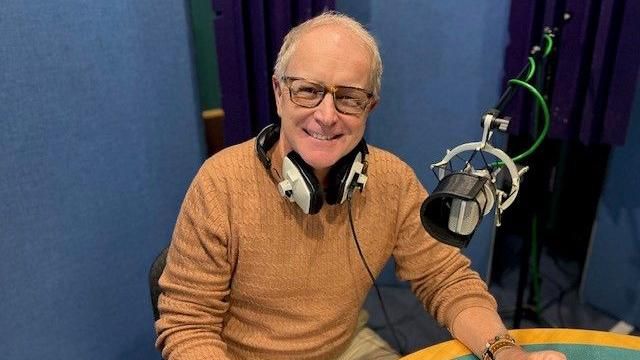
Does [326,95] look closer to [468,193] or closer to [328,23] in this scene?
[328,23]

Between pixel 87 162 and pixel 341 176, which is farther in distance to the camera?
pixel 87 162

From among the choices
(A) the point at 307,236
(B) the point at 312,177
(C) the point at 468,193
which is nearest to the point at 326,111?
(B) the point at 312,177

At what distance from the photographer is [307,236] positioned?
3.98 ft

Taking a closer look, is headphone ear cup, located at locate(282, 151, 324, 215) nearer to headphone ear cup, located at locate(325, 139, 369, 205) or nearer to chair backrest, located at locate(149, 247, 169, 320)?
headphone ear cup, located at locate(325, 139, 369, 205)

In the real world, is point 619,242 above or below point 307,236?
below

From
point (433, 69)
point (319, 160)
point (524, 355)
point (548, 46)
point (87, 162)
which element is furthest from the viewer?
point (433, 69)

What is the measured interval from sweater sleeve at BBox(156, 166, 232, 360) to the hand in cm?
56

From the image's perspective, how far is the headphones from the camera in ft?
3.66

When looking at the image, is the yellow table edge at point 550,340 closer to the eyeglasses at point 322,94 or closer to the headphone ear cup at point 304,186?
the headphone ear cup at point 304,186

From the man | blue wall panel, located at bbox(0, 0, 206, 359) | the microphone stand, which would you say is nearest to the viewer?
the man

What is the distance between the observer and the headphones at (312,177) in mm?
1114

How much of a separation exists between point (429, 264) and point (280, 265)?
36 cm

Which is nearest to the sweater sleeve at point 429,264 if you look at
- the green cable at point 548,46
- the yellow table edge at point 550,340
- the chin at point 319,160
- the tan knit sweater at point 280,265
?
the tan knit sweater at point 280,265

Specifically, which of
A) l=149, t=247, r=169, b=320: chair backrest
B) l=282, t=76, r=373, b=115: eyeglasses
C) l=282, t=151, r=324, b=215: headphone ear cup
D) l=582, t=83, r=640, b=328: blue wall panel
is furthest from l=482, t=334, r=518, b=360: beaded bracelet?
l=582, t=83, r=640, b=328: blue wall panel
